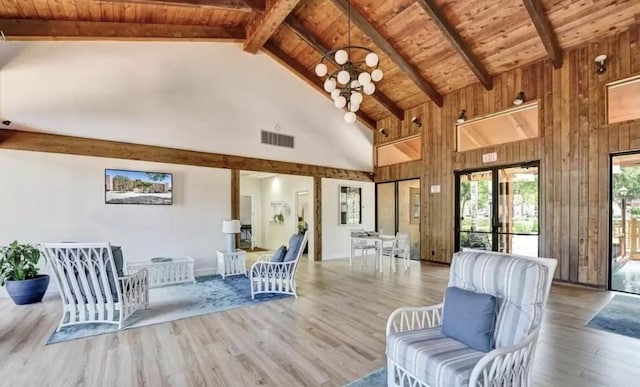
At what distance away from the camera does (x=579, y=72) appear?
5.40 metres

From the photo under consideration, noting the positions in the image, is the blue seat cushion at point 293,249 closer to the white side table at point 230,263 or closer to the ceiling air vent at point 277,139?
the white side table at point 230,263

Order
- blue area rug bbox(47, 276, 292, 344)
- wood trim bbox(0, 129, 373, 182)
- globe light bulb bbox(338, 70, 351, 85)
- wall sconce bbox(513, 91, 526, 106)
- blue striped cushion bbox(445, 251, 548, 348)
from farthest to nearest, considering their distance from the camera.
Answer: wall sconce bbox(513, 91, 526, 106)
wood trim bbox(0, 129, 373, 182)
globe light bulb bbox(338, 70, 351, 85)
blue area rug bbox(47, 276, 292, 344)
blue striped cushion bbox(445, 251, 548, 348)

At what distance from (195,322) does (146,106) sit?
4.24 metres

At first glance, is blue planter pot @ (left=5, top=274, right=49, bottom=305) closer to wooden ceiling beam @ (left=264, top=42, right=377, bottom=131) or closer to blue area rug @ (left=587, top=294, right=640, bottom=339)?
wooden ceiling beam @ (left=264, top=42, right=377, bottom=131)

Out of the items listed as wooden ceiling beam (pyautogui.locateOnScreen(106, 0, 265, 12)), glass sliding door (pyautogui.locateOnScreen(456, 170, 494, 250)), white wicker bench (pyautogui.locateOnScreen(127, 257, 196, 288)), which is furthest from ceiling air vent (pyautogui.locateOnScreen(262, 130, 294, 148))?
glass sliding door (pyautogui.locateOnScreen(456, 170, 494, 250))

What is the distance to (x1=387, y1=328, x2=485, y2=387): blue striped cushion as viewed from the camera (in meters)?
1.69

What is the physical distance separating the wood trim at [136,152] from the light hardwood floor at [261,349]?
2.42 metres

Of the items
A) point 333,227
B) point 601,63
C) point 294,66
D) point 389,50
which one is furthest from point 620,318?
point 294,66

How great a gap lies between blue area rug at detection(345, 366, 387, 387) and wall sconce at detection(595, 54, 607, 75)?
6.02 m

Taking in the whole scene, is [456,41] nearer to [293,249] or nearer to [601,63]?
[601,63]

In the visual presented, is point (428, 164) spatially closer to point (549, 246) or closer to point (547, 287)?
point (549, 246)

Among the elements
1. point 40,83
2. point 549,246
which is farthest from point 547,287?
point 40,83

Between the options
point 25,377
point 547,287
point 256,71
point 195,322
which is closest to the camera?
point 547,287

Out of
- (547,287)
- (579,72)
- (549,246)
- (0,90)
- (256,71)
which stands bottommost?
(549,246)
